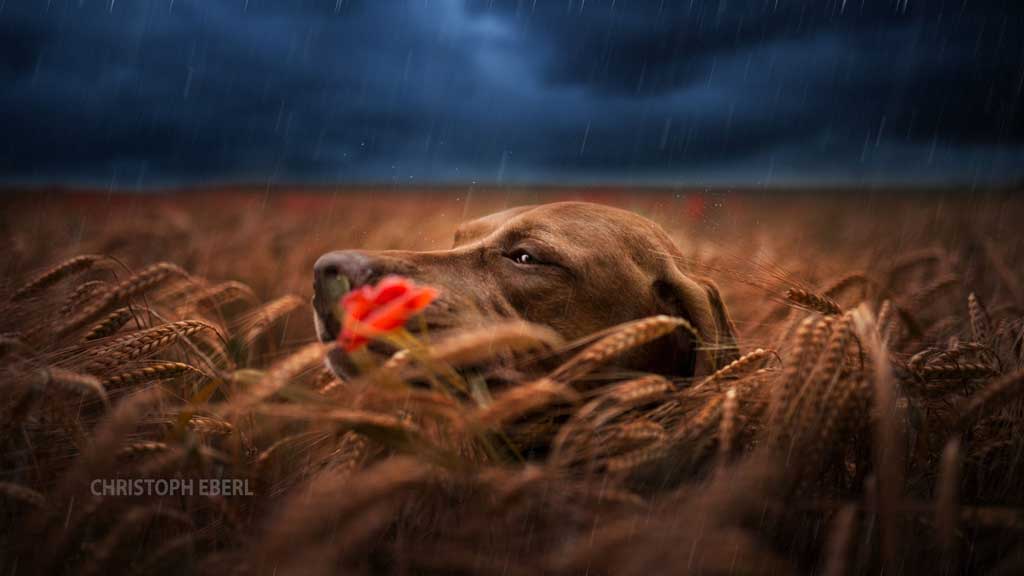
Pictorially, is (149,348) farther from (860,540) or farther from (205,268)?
(205,268)

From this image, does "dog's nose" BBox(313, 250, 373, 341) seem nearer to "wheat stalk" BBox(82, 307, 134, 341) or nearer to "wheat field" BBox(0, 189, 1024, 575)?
"wheat field" BBox(0, 189, 1024, 575)

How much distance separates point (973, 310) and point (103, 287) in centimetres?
A: 446

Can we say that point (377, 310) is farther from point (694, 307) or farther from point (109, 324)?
point (694, 307)

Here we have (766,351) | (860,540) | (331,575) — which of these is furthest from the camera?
(766,351)

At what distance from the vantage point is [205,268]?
19.5 feet

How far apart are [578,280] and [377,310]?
4.25 feet

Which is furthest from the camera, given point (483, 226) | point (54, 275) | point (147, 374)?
point (483, 226)

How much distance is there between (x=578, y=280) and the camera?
2.85 metres

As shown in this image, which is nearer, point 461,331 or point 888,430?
point 888,430

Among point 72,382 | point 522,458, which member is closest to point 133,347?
point 72,382

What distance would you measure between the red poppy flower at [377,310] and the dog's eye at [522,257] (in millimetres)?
982

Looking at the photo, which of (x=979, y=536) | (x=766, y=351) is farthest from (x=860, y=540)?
(x=766, y=351)

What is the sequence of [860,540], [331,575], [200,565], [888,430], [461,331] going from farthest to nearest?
[461,331]
[860,540]
[200,565]
[888,430]
[331,575]

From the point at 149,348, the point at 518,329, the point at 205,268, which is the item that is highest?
the point at 518,329
